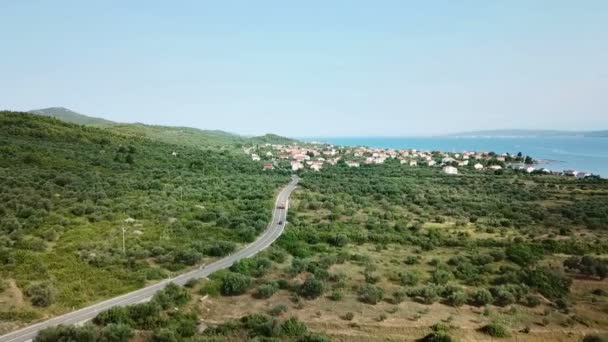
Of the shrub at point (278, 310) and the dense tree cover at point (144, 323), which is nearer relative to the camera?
the dense tree cover at point (144, 323)

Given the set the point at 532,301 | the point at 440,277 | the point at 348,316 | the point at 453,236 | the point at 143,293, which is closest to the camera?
the point at 348,316

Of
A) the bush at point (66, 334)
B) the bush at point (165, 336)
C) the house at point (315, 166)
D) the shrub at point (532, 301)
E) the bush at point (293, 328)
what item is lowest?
the shrub at point (532, 301)

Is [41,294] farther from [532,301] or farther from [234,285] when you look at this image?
[532,301]

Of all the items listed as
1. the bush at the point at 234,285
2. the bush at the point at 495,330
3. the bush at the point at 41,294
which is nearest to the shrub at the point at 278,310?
the bush at the point at 234,285

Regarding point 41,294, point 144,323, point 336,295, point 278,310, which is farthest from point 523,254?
point 41,294

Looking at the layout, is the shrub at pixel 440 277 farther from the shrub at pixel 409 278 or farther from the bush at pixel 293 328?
the bush at pixel 293 328

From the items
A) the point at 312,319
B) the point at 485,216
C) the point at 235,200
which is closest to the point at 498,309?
the point at 312,319

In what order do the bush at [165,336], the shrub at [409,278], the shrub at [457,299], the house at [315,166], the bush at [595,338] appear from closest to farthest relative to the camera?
the bush at [165,336]
the bush at [595,338]
the shrub at [457,299]
the shrub at [409,278]
the house at [315,166]
